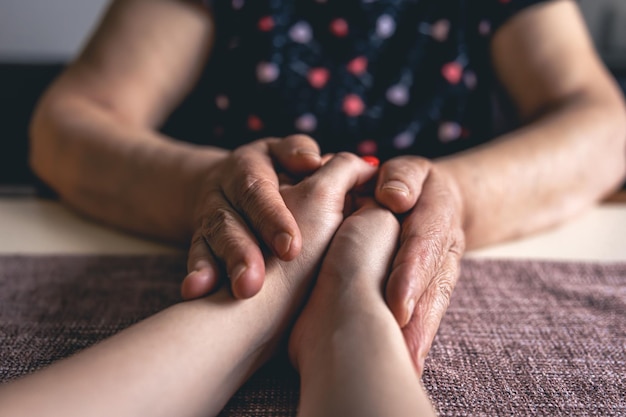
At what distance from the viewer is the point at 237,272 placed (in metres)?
0.48

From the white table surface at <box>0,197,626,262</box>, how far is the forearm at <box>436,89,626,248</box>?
21 mm

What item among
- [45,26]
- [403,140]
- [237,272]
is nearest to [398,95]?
[403,140]

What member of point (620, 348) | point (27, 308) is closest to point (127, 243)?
point (27, 308)

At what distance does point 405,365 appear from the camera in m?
0.42

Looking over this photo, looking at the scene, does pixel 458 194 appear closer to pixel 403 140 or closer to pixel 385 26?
pixel 403 140

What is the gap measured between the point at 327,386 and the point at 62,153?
0.59 m

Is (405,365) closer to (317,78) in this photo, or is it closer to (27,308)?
(27,308)

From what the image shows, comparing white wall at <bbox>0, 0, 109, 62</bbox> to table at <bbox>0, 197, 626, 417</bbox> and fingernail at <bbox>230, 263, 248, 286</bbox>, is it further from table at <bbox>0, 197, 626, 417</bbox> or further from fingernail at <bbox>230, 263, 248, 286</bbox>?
fingernail at <bbox>230, 263, 248, 286</bbox>

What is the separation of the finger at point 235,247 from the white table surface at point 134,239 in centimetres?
18

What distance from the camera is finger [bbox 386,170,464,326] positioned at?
0.49 m

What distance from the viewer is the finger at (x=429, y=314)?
47 centimetres

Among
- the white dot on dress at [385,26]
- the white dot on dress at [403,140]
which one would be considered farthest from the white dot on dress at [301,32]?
the white dot on dress at [403,140]

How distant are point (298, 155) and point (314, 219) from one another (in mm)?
88

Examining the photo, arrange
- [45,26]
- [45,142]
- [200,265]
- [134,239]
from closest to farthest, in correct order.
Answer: [200,265], [134,239], [45,142], [45,26]
